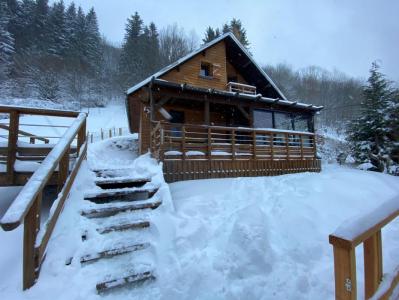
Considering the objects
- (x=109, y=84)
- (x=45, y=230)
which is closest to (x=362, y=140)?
(x=45, y=230)

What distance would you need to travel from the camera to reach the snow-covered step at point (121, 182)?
13.6 feet

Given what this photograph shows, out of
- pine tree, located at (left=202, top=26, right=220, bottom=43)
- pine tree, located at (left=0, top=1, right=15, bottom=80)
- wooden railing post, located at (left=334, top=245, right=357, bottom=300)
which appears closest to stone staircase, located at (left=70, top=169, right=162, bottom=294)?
wooden railing post, located at (left=334, top=245, right=357, bottom=300)

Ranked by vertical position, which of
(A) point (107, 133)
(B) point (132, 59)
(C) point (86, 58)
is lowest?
(A) point (107, 133)

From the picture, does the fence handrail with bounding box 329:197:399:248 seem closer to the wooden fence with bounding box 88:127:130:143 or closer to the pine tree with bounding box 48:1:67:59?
the wooden fence with bounding box 88:127:130:143

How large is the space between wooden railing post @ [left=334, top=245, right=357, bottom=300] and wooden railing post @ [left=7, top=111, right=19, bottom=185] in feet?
15.1

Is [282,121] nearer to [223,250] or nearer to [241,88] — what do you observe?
[241,88]

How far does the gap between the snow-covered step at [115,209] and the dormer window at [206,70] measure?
9.65 m

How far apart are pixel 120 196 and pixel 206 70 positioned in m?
10.0

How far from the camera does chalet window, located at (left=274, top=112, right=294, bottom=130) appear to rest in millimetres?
11640

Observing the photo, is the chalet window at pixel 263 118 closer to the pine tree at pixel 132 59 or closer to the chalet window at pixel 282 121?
the chalet window at pixel 282 121

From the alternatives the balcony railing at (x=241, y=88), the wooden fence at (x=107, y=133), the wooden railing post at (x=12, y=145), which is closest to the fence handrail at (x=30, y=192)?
the wooden railing post at (x=12, y=145)

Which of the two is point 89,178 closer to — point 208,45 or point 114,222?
point 114,222

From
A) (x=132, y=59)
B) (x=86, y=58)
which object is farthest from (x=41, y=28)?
(x=132, y=59)

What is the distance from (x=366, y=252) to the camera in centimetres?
184
